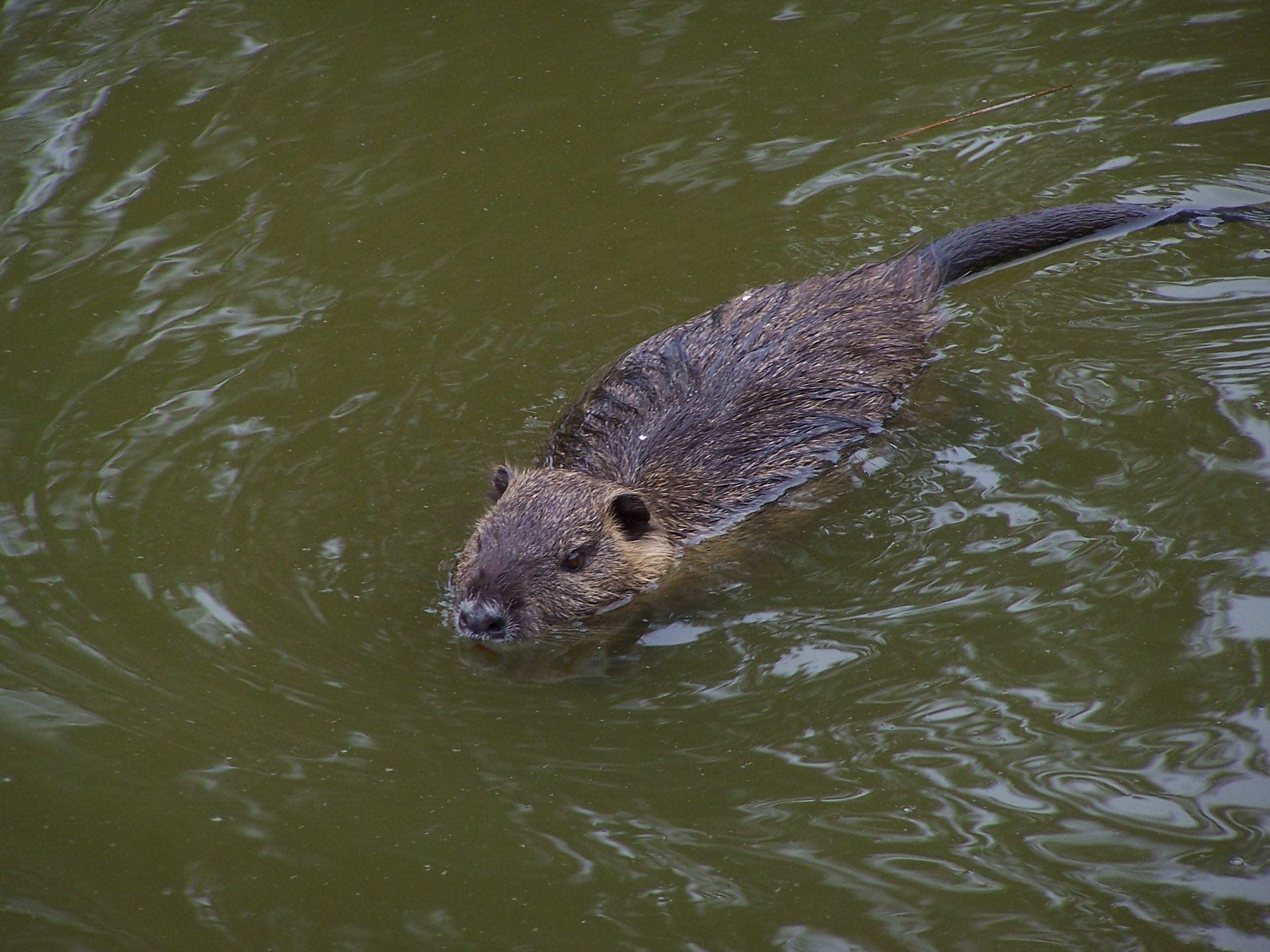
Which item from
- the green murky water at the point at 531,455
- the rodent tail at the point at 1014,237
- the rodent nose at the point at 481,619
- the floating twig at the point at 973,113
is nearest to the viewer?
the green murky water at the point at 531,455

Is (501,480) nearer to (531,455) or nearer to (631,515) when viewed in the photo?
(631,515)

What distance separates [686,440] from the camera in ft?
15.3

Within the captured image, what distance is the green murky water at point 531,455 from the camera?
3342 millimetres

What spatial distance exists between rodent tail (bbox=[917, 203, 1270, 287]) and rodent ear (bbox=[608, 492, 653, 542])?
1852 mm

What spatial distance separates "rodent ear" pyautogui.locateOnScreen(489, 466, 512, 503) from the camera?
4.49 metres

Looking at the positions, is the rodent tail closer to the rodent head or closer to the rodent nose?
the rodent head

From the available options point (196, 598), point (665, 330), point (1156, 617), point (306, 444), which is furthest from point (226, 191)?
point (1156, 617)

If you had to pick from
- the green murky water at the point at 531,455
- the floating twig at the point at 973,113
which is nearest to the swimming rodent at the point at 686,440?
the green murky water at the point at 531,455

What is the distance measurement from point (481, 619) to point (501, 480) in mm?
638

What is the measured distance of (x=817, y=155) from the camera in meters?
6.53

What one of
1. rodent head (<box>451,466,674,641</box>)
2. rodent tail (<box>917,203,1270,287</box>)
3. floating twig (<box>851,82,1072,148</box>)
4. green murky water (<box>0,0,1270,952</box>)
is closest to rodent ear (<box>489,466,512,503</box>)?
rodent head (<box>451,466,674,641</box>)

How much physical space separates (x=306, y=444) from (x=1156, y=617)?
312 cm

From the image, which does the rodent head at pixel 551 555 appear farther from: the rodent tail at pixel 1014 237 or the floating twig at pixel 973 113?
the floating twig at pixel 973 113

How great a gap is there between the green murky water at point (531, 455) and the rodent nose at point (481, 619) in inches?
4.5
